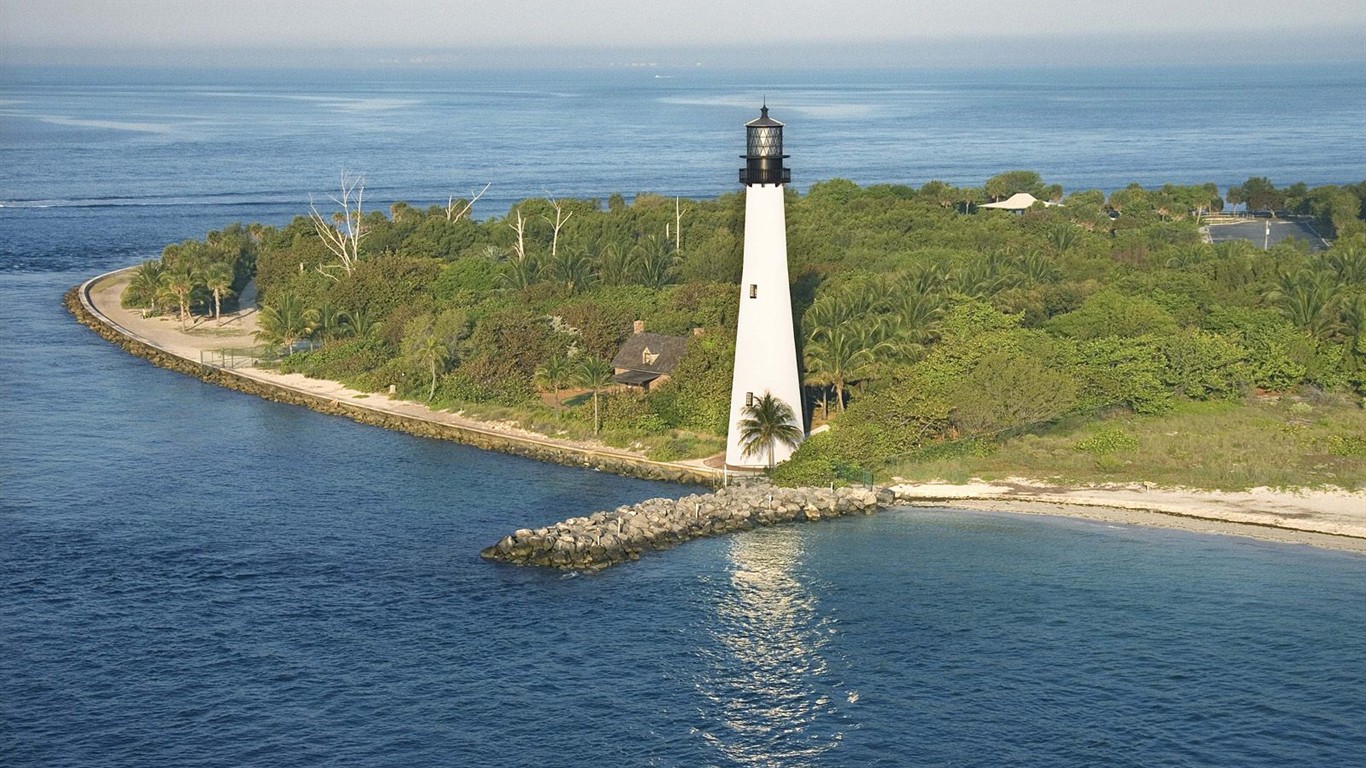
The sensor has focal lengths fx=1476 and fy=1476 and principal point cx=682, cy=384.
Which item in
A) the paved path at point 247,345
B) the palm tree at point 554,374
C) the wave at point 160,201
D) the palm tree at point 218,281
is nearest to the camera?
the paved path at point 247,345

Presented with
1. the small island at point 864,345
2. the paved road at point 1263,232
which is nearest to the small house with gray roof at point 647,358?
the small island at point 864,345

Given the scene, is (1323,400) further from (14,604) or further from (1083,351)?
(14,604)

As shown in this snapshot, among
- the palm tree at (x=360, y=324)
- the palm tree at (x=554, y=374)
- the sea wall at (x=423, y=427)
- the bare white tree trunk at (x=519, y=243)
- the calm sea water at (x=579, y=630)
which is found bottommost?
→ the calm sea water at (x=579, y=630)

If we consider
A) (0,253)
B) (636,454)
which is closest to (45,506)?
(636,454)

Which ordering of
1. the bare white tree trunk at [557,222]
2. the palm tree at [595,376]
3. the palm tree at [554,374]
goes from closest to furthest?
the palm tree at [595,376], the palm tree at [554,374], the bare white tree trunk at [557,222]

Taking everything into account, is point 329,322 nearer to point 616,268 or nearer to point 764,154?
point 616,268

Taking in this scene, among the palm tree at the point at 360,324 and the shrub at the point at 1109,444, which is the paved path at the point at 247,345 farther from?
the shrub at the point at 1109,444

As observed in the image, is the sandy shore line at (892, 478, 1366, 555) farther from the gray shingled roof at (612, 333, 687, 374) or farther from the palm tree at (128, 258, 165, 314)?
the palm tree at (128, 258, 165, 314)

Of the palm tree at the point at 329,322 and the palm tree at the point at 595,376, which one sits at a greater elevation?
the palm tree at the point at 329,322
